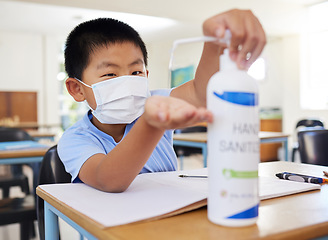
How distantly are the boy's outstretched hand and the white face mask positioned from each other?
1.59 ft

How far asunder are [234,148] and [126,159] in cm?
29

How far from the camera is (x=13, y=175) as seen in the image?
8.09 feet

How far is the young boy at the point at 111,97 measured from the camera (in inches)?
27.9

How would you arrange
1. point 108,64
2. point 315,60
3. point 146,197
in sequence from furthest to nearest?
point 315,60
point 108,64
point 146,197

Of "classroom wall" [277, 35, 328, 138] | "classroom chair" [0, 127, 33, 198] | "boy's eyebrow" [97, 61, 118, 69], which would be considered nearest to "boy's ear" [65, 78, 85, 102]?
"boy's eyebrow" [97, 61, 118, 69]

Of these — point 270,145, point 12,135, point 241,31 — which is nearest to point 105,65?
point 241,31

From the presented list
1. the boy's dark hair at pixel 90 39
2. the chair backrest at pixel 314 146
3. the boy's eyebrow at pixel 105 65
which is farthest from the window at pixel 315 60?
the boy's eyebrow at pixel 105 65

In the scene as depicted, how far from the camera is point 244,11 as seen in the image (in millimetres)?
606

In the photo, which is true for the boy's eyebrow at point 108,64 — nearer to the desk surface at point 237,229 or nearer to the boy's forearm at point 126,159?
the boy's forearm at point 126,159

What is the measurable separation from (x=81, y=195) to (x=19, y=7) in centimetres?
645

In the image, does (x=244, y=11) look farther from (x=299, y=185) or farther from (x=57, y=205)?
(x=57, y=205)

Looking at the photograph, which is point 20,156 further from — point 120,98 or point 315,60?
point 315,60

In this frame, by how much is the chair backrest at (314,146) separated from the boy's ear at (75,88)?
115cm

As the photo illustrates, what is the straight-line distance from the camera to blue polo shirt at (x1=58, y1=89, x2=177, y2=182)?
90 centimetres
